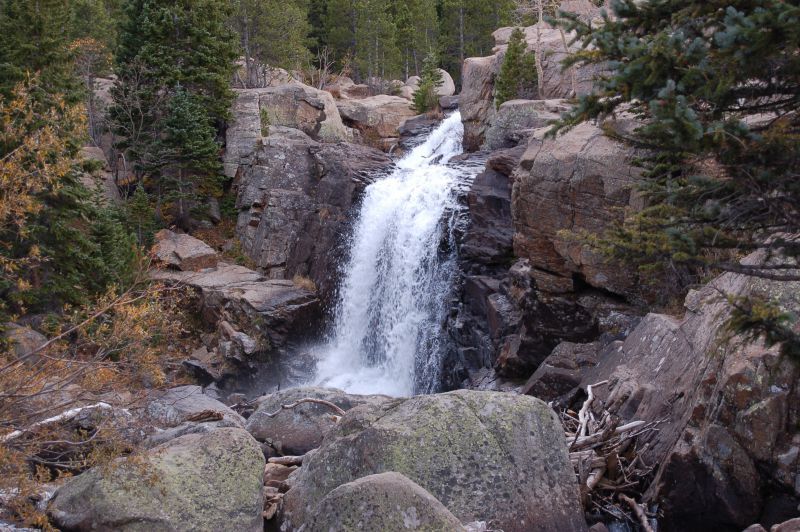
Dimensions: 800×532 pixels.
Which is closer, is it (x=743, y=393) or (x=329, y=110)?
(x=743, y=393)

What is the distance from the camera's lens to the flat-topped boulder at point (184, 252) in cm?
2544

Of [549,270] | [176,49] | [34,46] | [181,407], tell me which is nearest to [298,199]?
[176,49]

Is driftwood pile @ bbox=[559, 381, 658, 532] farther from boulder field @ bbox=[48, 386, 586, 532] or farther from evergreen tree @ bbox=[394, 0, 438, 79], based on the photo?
evergreen tree @ bbox=[394, 0, 438, 79]

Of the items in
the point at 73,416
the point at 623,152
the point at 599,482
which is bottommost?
the point at 599,482

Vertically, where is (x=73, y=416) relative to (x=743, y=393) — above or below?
below

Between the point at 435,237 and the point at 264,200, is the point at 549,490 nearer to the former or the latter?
the point at 435,237

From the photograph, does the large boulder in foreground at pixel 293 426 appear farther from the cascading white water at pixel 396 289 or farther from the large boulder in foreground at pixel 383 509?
the cascading white water at pixel 396 289

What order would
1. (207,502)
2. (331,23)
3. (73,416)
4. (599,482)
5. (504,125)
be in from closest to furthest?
1. (207,502)
2. (599,482)
3. (73,416)
4. (504,125)
5. (331,23)

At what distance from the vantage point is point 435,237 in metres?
20.5

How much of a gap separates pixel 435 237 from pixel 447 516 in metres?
14.9

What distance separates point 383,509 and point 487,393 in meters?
2.69

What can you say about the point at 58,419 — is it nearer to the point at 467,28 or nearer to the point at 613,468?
the point at 613,468

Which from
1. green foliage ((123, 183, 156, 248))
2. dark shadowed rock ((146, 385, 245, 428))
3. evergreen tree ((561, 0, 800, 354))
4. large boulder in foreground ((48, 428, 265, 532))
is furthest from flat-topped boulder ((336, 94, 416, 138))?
evergreen tree ((561, 0, 800, 354))

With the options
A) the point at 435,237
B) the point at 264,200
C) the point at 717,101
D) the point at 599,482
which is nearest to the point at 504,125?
the point at 435,237
